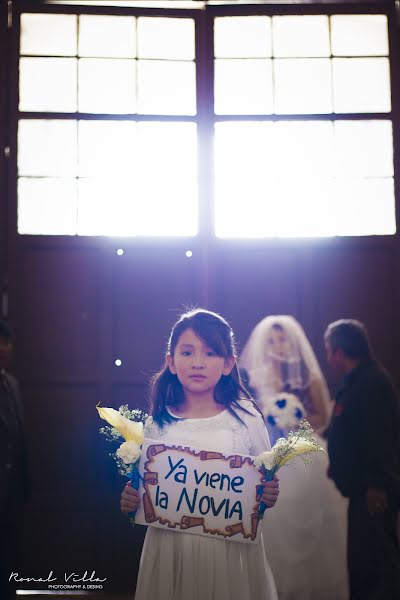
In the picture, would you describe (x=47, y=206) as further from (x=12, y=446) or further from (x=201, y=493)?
(x=201, y=493)

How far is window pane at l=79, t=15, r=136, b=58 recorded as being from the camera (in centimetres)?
458

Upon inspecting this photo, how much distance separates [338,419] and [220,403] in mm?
1191

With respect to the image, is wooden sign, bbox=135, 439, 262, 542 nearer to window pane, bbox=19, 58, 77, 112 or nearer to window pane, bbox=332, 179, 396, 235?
window pane, bbox=332, 179, 396, 235

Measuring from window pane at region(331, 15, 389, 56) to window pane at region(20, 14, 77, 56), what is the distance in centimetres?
173

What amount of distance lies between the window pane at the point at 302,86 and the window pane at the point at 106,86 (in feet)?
3.13

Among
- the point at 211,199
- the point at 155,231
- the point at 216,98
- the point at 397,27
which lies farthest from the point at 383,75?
the point at 155,231

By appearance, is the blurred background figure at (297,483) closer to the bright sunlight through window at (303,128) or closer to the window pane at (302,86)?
the bright sunlight through window at (303,128)

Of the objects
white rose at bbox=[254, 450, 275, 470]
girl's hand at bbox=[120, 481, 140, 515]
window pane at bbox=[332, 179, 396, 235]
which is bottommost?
girl's hand at bbox=[120, 481, 140, 515]

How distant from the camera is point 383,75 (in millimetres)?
4672

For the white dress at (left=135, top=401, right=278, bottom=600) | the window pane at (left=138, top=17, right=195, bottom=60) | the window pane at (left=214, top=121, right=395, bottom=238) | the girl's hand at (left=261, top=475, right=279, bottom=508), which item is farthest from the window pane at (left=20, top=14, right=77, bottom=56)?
the girl's hand at (left=261, top=475, right=279, bottom=508)

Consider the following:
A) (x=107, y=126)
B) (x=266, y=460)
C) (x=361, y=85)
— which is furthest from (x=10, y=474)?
(x=361, y=85)

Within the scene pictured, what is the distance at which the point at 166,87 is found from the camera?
458 cm

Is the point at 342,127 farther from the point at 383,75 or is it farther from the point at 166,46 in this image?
the point at 166,46

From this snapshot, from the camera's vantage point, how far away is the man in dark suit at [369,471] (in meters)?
3.55
